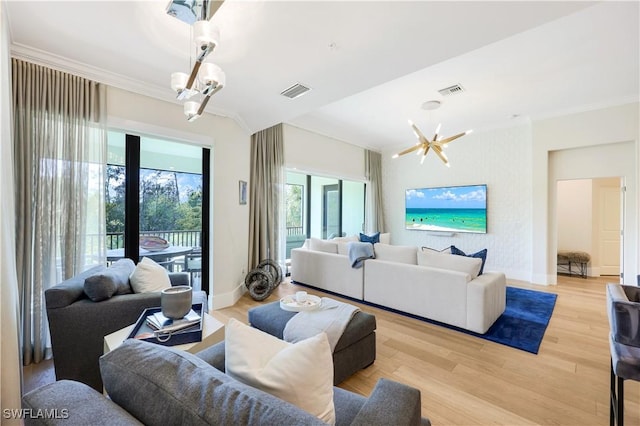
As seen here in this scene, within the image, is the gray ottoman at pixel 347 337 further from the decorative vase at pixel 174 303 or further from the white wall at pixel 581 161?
the white wall at pixel 581 161

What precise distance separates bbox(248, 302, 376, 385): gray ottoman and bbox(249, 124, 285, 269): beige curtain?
206 centimetres

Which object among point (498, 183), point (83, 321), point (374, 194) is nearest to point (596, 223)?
point (498, 183)

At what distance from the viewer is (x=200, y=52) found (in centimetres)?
130

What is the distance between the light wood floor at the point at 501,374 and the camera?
173 centimetres

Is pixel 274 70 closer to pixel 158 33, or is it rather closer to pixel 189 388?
pixel 158 33

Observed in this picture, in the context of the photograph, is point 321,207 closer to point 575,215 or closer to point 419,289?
point 419,289

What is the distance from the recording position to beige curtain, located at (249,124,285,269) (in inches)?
169

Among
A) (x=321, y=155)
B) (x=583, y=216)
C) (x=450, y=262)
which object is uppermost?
(x=321, y=155)

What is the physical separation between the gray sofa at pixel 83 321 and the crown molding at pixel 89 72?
79.9 inches

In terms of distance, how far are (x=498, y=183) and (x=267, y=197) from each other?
456cm

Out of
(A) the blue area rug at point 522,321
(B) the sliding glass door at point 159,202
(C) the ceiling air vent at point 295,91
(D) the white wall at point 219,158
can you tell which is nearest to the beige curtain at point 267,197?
(D) the white wall at point 219,158

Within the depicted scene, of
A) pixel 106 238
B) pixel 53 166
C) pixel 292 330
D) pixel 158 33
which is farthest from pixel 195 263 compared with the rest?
pixel 158 33

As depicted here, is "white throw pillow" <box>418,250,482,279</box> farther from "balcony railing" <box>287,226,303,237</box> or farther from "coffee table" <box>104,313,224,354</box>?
"balcony railing" <box>287,226,303,237</box>

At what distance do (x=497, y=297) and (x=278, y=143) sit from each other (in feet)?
12.7
